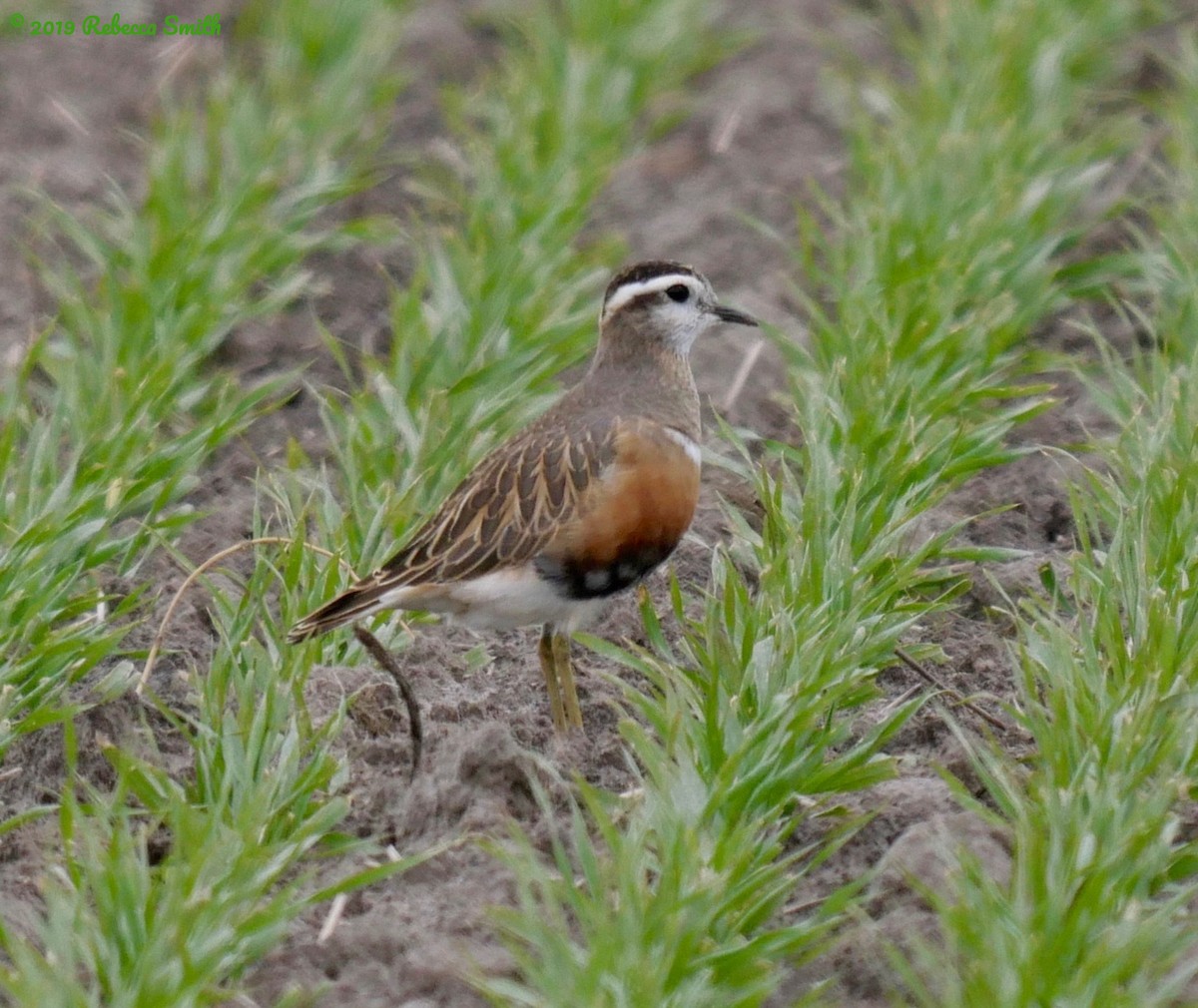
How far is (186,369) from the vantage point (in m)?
6.91

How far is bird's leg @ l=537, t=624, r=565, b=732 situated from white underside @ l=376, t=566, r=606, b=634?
4cm

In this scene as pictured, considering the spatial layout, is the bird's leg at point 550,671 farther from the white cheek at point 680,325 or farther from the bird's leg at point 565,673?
the white cheek at point 680,325

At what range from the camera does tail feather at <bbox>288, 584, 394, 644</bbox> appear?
5.16 m

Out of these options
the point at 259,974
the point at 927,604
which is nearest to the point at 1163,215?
the point at 927,604

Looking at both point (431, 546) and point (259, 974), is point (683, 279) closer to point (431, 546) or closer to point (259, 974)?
point (431, 546)

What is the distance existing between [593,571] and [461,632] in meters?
0.80

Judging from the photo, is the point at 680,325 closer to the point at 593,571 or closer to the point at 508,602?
the point at 593,571

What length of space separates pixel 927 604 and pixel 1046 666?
0.55 m

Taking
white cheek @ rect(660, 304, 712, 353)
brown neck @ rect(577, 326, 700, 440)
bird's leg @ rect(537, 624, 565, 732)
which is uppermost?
white cheek @ rect(660, 304, 712, 353)

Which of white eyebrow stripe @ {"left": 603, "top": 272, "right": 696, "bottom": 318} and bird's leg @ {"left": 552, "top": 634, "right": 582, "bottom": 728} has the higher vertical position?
white eyebrow stripe @ {"left": 603, "top": 272, "right": 696, "bottom": 318}

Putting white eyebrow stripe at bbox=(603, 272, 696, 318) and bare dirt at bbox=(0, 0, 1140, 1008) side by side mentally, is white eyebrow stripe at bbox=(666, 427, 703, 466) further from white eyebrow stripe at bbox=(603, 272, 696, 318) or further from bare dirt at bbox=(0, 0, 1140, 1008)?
white eyebrow stripe at bbox=(603, 272, 696, 318)

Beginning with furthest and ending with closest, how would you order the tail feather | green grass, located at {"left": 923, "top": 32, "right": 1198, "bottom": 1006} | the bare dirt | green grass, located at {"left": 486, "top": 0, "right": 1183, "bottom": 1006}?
the tail feather < the bare dirt < green grass, located at {"left": 486, "top": 0, "right": 1183, "bottom": 1006} < green grass, located at {"left": 923, "top": 32, "right": 1198, "bottom": 1006}

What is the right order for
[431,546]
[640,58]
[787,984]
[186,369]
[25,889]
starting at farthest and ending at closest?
1. [640,58]
2. [186,369]
3. [431,546]
4. [25,889]
5. [787,984]

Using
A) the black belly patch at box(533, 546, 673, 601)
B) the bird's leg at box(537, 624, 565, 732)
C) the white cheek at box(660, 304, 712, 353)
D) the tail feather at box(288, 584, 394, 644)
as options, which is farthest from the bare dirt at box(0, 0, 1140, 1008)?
the white cheek at box(660, 304, 712, 353)
